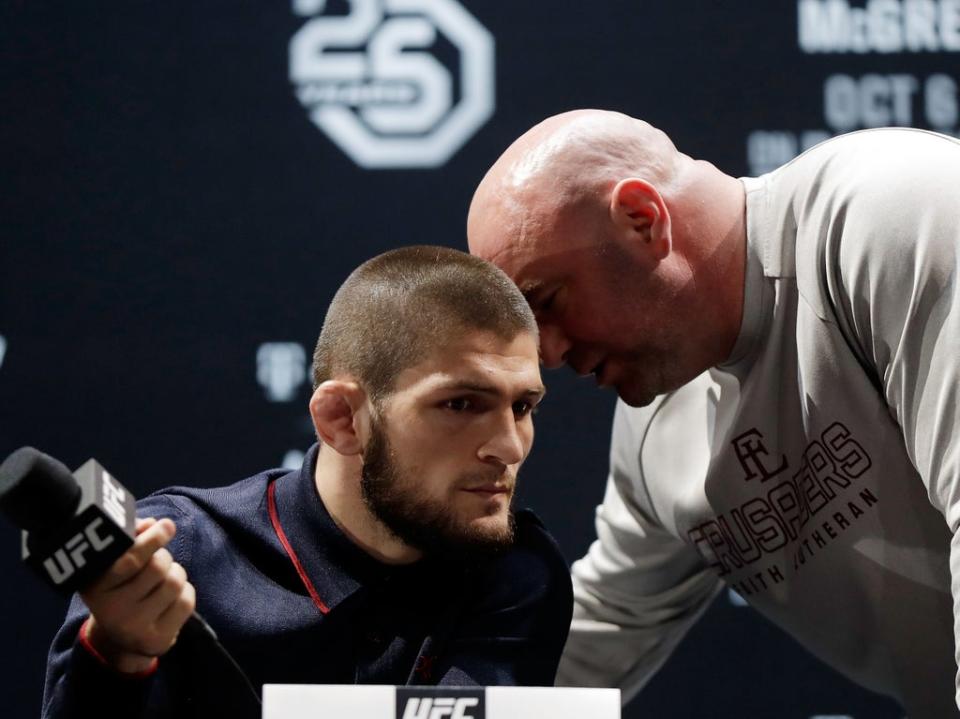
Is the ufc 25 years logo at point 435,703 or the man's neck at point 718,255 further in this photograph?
the man's neck at point 718,255

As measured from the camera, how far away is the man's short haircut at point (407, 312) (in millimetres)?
1180

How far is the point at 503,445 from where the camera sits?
114 centimetres

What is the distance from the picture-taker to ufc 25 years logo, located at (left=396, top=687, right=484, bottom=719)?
0.89 m

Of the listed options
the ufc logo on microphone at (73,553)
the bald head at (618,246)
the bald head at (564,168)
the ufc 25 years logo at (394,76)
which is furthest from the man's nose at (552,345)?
the ufc logo on microphone at (73,553)

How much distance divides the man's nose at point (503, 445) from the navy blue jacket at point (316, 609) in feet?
0.49

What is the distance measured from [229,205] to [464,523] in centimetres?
94

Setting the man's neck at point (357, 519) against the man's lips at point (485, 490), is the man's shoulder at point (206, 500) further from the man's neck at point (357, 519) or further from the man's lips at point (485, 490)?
the man's lips at point (485, 490)

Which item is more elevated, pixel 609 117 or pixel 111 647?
pixel 609 117

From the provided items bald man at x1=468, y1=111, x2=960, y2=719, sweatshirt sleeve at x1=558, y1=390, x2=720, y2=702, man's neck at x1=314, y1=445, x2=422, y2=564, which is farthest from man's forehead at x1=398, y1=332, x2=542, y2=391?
sweatshirt sleeve at x1=558, y1=390, x2=720, y2=702

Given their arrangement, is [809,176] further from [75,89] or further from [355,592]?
[75,89]

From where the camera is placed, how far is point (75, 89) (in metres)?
1.94

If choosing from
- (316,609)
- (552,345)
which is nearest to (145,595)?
(316,609)

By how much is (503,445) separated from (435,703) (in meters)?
0.29

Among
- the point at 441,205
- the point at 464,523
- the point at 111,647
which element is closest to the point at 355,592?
the point at 464,523
